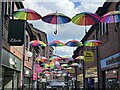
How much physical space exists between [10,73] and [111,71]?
8559mm

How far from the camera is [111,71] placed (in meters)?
23.2

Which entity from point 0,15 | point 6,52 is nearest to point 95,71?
point 6,52

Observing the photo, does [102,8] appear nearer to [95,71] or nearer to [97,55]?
[97,55]

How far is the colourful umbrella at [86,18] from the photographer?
14141mm

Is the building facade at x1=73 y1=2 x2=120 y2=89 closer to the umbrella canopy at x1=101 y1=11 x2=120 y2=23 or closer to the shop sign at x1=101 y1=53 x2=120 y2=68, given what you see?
the shop sign at x1=101 y1=53 x2=120 y2=68

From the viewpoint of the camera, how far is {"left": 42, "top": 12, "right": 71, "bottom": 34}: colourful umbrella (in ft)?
46.0

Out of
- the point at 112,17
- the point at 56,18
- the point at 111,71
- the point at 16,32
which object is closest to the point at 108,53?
the point at 111,71

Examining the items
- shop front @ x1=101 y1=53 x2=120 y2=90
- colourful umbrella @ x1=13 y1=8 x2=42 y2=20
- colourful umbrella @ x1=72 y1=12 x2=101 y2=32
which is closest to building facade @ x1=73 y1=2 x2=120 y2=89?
shop front @ x1=101 y1=53 x2=120 y2=90

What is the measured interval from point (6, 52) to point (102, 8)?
1198 cm

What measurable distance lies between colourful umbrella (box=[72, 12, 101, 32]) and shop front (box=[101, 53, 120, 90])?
661 cm

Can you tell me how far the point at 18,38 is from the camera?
49.9 feet

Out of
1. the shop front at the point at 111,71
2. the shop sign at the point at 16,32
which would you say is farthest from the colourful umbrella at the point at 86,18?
the shop front at the point at 111,71

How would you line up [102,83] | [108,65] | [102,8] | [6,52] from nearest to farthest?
Answer: [6,52], [108,65], [102,8], [102,83]

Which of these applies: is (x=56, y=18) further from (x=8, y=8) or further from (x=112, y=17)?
(x=8, y=8)
